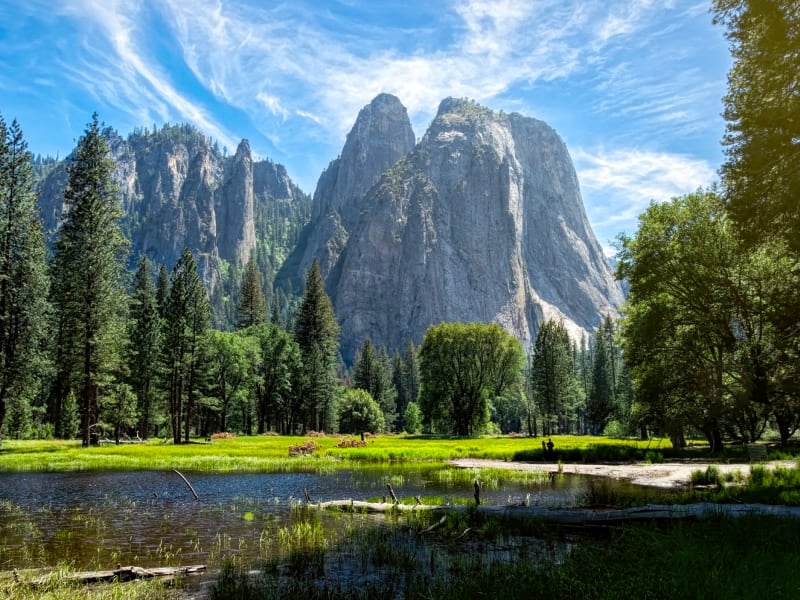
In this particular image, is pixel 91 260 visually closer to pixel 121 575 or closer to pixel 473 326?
pixel 121 575

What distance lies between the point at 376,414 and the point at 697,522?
8516cm

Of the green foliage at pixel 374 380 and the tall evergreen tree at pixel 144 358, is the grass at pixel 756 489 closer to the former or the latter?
the tall evergreen tree at pixel 144 358

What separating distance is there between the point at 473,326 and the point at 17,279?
205 feet

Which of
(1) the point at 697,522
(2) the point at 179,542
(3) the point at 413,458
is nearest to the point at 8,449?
(3) the point at 413,458

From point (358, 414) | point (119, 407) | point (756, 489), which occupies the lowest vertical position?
point (358, 414)

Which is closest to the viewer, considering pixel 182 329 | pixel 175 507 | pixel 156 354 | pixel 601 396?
pixel 175 507

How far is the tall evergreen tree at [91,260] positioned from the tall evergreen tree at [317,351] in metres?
43.5

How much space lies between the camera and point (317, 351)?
296 feet

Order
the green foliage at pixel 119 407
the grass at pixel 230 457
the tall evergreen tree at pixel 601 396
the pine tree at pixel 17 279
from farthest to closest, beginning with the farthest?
the tall evergreen tree at pixel 601 396 → the green foliage at pixel 119 407 → the pine tree at pixel 17 279 → the grass at pixel 230 457

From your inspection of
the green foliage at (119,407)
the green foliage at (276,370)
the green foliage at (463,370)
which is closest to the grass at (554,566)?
the green foliage at (119,407)

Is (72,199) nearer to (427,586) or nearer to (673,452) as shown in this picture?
(427,586)

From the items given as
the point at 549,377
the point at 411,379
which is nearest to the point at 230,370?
the point at 549,377

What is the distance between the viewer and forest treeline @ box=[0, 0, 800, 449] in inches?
726

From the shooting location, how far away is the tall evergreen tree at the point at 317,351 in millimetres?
89000
